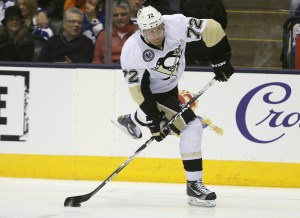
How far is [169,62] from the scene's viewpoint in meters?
4.80

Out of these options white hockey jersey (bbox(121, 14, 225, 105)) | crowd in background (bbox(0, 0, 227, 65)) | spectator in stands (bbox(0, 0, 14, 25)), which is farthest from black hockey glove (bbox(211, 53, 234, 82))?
spectator in stands (bbox(0, 0, 14, 25))

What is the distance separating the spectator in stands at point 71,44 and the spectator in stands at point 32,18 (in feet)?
0.23

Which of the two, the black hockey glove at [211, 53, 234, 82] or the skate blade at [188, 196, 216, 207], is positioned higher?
the black hockey glove at [211, 53, 234, 82]

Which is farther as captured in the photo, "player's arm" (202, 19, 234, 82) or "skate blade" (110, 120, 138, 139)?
"skate blade" (110, 120, 138, 139)

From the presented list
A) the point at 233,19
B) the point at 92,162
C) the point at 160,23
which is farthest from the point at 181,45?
the point at 92,162

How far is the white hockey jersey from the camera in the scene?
15.5 feet

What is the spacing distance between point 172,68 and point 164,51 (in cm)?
12

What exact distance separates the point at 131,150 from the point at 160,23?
137 cm

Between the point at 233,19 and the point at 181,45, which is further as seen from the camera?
the point at 233,19

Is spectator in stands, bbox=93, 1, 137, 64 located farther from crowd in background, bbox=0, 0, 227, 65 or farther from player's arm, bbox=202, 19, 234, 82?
player's arm, bbox=202, 19, 234, 82

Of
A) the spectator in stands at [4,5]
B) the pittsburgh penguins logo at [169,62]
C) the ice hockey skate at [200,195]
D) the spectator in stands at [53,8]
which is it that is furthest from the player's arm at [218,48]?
the spectator in stands at [4,5]

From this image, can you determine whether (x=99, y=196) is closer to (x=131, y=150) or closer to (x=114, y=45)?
(x=131, y=150)

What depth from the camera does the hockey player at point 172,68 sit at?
4.73 meters

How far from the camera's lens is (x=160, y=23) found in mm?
4605
